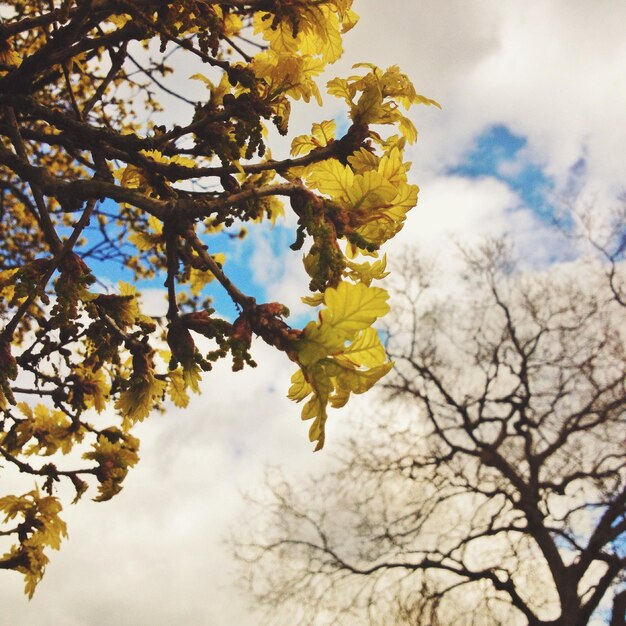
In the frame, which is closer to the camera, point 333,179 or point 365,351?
point 365,351

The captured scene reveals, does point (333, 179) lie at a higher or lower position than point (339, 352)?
higher

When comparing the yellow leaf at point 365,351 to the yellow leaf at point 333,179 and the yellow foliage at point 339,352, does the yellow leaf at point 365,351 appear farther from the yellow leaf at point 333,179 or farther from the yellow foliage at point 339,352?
the yellow leaf at point 333,179

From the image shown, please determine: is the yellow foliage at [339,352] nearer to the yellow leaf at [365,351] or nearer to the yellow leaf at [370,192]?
the yellow leaf at [365,351]

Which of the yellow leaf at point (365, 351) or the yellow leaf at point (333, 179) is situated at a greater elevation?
the yellow leaf at point (333, 179)

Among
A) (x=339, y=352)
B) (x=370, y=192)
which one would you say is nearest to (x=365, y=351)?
(x=339, y=352)

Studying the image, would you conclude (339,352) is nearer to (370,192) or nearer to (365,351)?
(365,351)

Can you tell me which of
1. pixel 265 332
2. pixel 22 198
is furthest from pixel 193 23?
pixel 22 198

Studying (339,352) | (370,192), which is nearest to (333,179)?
(370,192)

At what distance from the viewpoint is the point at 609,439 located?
32.9 feet

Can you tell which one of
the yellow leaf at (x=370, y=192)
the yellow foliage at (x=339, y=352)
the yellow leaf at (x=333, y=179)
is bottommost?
the yellow foliage at (x=339, y=352)

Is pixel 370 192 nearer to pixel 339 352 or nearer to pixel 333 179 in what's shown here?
pixel 333 179

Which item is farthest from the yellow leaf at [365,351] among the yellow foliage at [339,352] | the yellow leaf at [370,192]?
the yellow leaf at [370,192]

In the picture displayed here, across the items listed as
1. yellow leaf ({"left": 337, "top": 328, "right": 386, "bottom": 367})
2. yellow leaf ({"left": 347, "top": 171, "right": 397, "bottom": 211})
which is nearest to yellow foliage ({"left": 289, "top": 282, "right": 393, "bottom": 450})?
yellow leaf ({"left": 337, "top": 328, "right": 386, "bottom": 367})

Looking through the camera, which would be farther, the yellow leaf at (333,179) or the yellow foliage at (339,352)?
the yellow leaf at (333,179)
